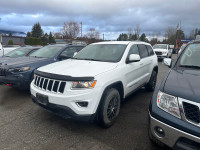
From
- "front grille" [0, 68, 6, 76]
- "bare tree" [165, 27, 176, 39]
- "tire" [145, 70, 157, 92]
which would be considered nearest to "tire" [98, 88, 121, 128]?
"tire" [145, 70, 157, 92]

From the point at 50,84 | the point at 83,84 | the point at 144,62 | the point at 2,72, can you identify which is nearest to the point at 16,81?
the point at 2,72

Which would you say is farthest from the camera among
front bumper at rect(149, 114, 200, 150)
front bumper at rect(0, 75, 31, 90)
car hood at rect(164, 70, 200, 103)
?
front bumper at rect(0, 75, 31, 90)

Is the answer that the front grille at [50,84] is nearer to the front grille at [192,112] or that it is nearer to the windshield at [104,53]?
the windshield at [104,53]

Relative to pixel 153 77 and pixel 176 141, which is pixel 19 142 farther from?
pixel 153 77

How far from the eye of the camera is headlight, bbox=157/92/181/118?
6.13 feet

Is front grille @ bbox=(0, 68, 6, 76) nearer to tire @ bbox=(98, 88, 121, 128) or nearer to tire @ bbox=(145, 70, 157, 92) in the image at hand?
tire @ bbox=(98, 88, 121, 128)

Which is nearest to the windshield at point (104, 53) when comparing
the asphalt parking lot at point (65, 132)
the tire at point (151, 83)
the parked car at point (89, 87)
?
the parked car at point (89, 87)

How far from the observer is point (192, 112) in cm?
176

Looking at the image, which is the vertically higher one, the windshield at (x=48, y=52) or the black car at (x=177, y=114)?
the windshield at (x=48, y=52)

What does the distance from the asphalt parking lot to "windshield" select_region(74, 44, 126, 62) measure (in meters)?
1.38

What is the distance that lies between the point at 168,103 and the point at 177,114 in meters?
0.16

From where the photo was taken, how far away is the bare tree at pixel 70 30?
145ft

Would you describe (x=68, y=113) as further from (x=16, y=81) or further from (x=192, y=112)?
(x=16, y=81)

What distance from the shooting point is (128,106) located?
13.5 ft
